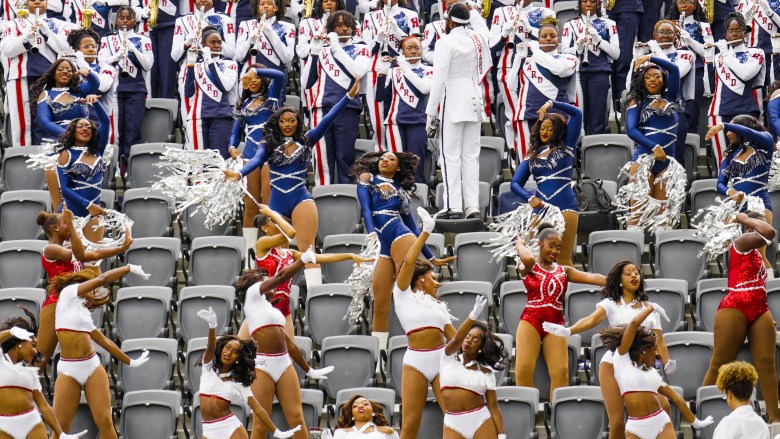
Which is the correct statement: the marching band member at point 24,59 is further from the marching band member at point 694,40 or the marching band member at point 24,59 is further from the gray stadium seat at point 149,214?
the marching band member at point 694,40

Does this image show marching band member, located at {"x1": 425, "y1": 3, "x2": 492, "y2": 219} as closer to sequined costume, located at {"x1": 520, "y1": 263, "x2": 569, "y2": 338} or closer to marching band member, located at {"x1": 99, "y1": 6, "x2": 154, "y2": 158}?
sequined costume, located at {"x1": 520, "y1": 263, "x2": 569, "y2": 338}

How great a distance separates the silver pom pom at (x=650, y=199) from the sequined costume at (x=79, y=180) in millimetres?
3936

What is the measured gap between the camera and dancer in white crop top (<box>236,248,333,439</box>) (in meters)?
14.6

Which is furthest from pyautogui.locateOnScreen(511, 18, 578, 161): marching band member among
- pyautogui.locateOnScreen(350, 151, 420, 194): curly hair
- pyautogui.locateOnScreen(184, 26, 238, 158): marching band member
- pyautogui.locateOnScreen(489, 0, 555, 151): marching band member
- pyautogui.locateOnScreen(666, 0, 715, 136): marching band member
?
pyautogui.locateOnScreen(184, 26, 238, 158): marching band member

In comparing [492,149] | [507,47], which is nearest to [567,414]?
[492,149]

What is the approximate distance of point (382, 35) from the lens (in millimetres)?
17953

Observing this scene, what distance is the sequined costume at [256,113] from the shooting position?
1681 centimetres

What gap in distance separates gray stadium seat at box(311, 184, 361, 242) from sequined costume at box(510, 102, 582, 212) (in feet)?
4.85

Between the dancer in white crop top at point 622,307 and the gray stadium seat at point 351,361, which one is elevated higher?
the dancer in white crop top at point 622,307

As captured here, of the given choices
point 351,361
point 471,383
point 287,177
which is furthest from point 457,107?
point 471,383

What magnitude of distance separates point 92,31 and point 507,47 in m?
3.46

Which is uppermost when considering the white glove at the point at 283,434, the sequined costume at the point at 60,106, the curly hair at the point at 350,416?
the sequined costume at the point at 60,106

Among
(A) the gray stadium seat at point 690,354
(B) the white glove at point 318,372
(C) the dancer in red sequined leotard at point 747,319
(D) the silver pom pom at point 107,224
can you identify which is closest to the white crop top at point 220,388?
(B) the white glove at point 318,372

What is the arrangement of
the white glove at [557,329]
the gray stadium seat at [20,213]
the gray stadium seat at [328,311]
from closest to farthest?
the white glove at [557,329] < the gray stadium seat at [328,311] < the gray stadium seat at [20,213]
